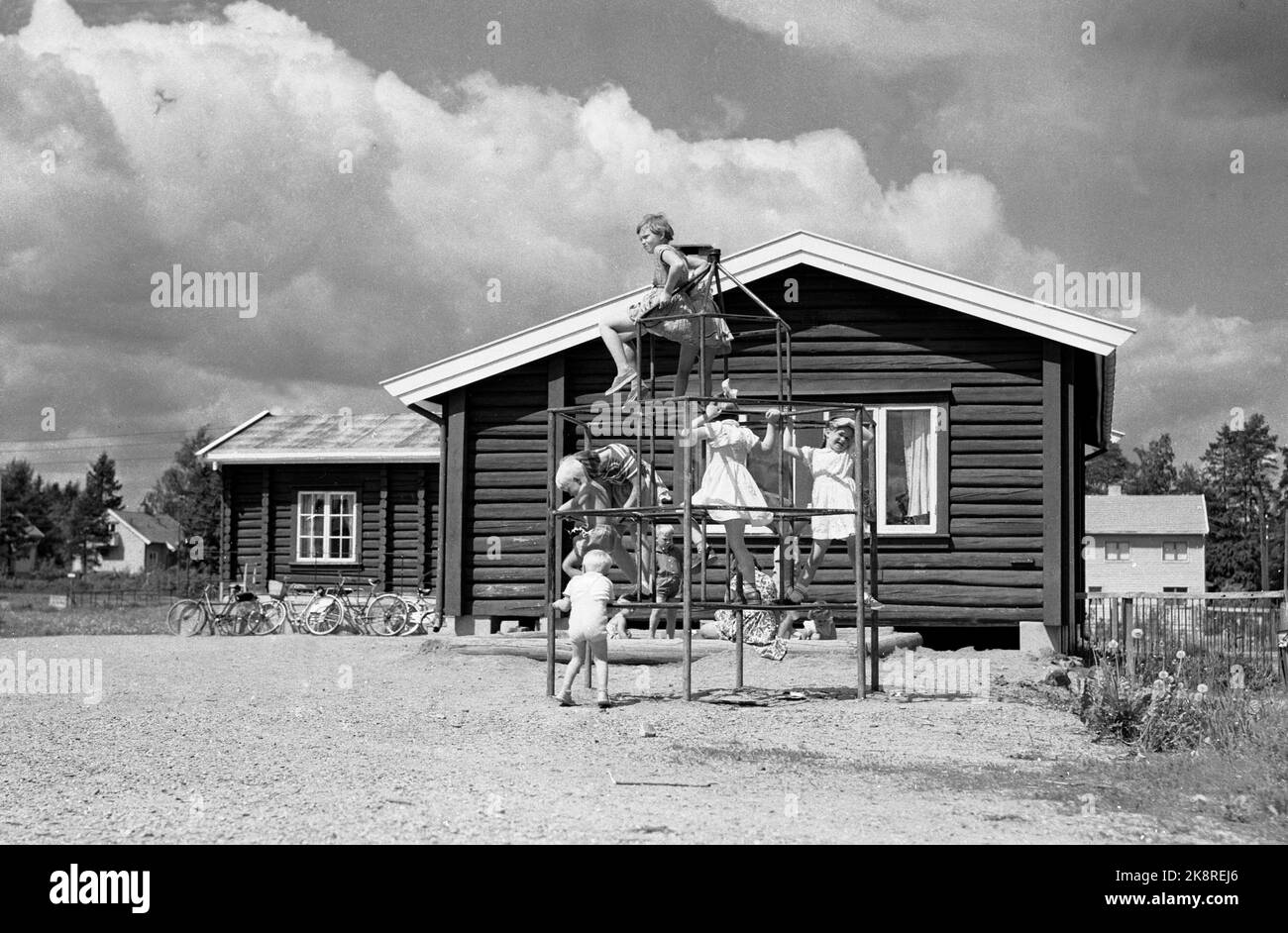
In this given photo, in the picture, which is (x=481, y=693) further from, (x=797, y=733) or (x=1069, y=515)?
(x=1069, y=515)

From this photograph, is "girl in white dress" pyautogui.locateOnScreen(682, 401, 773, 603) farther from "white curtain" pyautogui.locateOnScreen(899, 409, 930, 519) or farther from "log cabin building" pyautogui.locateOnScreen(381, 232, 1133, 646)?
"white curtain" pyautogui.locateOnScreen(899, 409, 930, 519)

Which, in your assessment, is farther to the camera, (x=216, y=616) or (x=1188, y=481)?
(x=1188, y=481)

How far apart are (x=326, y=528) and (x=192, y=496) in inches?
2753

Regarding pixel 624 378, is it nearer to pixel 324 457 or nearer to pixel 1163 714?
pixel 1163 714

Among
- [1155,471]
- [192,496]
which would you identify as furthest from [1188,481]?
[192,496]

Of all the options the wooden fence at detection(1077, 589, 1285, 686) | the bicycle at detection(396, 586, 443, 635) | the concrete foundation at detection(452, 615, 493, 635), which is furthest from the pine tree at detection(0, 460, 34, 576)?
the wooden fence at detection(1077, 589, 1285, 686)

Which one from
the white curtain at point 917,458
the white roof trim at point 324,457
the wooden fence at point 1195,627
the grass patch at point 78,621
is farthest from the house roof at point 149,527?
the wooden fence at point 1195,627

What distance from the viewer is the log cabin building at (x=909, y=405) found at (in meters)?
15.0

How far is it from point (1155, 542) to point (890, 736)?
71835 mm

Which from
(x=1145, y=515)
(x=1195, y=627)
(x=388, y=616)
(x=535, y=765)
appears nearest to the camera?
(x=535, y=765)

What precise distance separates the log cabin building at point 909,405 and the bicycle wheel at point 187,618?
7042mm

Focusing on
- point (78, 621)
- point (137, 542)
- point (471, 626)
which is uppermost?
point (471, 626)

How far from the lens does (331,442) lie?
2719cm
